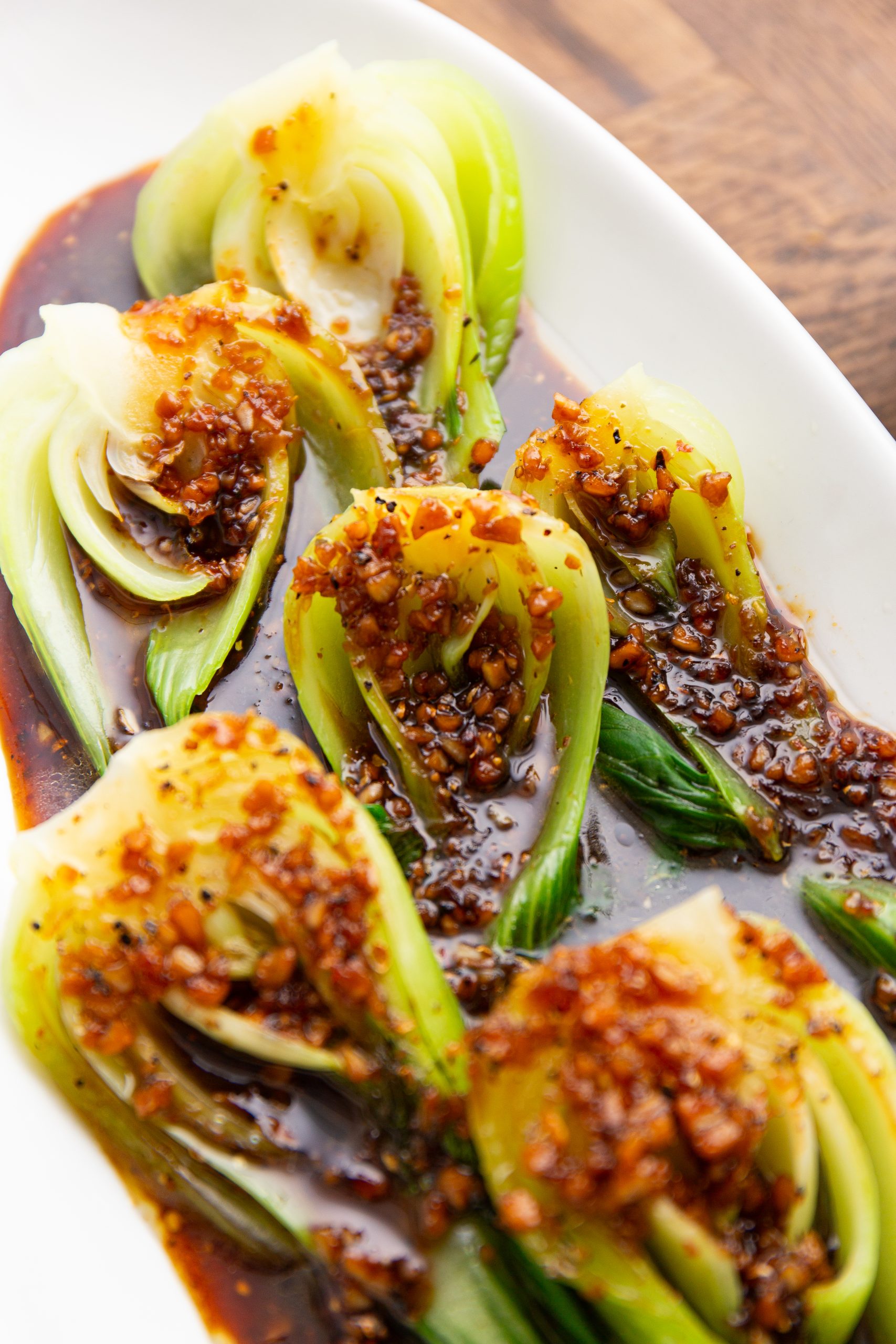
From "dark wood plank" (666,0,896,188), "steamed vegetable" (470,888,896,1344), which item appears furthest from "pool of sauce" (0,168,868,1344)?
"dark wood plank" (666,0,896,188)

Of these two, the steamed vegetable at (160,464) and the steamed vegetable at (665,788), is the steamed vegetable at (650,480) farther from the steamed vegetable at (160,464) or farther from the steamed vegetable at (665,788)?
the steamed vegetable at (160,464)

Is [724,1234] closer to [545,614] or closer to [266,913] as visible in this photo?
[266,913]

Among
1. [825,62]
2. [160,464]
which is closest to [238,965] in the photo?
[160,464]

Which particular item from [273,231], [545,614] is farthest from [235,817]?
[273,231]

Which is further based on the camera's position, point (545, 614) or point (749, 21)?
point (749, 21)

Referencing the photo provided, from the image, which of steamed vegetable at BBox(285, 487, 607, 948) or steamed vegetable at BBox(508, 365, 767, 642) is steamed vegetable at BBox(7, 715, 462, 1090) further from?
steamed vegetable at BBox(508, 365, 767, 642)

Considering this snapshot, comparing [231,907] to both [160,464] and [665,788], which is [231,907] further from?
[160,464]
